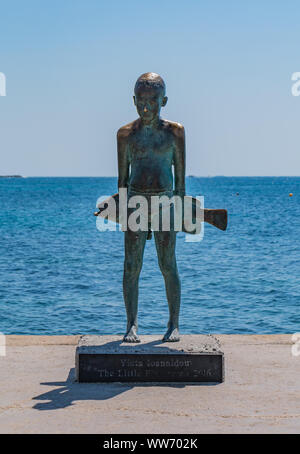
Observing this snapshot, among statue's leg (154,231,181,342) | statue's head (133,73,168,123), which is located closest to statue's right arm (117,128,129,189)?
statue's head (133,73,168,123)

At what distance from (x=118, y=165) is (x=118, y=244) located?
2198 centimetres

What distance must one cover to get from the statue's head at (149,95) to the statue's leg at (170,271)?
40.7 inches

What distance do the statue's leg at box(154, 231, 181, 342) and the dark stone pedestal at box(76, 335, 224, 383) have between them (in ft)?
1.20

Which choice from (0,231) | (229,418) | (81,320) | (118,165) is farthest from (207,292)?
(0,231)

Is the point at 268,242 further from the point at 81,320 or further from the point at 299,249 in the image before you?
the point at 81,320

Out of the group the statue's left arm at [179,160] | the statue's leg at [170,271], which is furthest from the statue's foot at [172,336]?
the statue's left arm at [179,160]

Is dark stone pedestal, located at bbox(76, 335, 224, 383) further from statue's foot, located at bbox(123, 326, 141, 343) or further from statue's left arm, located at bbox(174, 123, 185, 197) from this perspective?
statue's left arm, located at bbox(174, 123, 185, 197)

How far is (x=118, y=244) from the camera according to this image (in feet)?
94.6

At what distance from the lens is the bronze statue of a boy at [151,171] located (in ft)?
22.0

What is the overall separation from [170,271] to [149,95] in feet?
5.07

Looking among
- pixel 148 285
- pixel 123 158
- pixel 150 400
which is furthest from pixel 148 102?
pixel 148 285

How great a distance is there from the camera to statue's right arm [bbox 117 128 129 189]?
6.80 meters

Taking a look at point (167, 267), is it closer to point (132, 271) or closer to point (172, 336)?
point (132, 271)

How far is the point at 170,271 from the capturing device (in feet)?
22.4
